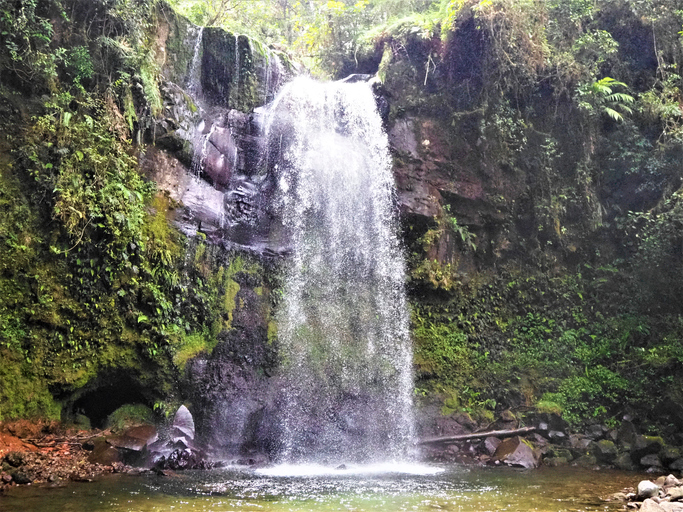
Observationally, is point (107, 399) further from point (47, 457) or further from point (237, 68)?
point (237, 68)

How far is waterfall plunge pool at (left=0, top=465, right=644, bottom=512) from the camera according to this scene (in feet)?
18.6

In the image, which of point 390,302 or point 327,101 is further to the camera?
point 327,101

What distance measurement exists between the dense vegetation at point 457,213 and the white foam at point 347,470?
7.60ft

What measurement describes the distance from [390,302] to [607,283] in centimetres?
598

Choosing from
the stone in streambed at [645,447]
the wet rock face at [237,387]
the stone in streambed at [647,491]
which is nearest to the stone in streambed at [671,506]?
the stone in streambed at [647,491]

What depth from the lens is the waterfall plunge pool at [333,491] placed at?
223 inches

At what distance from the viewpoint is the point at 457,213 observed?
13.3m

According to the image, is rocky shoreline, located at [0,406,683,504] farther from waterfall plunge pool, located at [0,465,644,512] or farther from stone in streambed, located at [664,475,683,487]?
waterfall plunge pool, located at [0,465,644,512]

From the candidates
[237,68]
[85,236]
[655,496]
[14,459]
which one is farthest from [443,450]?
[237,68]

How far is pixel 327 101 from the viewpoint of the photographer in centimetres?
1372

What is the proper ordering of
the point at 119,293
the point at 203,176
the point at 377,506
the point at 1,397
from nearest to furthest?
the point at 377,506, the point at 1,397, the point at 119,293, the point at 203,176

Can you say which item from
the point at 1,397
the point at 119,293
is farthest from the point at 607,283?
the point at 1,397

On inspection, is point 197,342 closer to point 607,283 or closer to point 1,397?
point 1,397

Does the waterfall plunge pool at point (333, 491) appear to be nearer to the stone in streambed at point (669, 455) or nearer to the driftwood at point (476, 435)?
the stone in streambed at point (669, 455)
